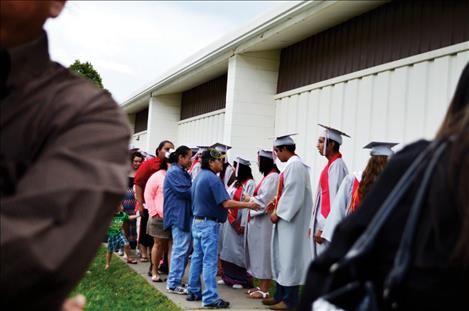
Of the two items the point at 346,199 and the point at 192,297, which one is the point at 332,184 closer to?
the point at 346,199

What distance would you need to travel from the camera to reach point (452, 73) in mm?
6043

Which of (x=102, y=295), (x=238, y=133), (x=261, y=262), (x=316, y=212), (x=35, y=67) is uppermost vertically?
(x=238, y=133)

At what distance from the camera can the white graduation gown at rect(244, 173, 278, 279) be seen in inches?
276

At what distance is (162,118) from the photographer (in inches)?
674

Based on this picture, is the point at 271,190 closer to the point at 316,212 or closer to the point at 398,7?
the point at 316,212

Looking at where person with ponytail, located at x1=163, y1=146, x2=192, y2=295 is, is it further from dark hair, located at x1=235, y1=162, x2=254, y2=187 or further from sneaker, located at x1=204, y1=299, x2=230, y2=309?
dark hair, located at x1=235, y1=162, x2=254, y2=187

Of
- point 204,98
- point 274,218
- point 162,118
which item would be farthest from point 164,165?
point 162,118

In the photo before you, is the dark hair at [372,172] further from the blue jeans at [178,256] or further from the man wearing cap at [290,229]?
the blue jeans at [178,256]

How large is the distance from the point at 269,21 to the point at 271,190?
309 centimetres

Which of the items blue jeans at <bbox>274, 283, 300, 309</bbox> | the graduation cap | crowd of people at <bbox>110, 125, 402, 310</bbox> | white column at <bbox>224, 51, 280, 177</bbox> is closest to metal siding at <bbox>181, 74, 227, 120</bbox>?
white column at <bbox>224, 51, 280, 177</bbox>

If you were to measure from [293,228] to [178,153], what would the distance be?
1.85 metres

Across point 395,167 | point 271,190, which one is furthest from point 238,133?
point 395,167

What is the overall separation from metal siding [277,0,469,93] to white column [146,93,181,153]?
297 inches

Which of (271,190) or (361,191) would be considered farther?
(271,190)
